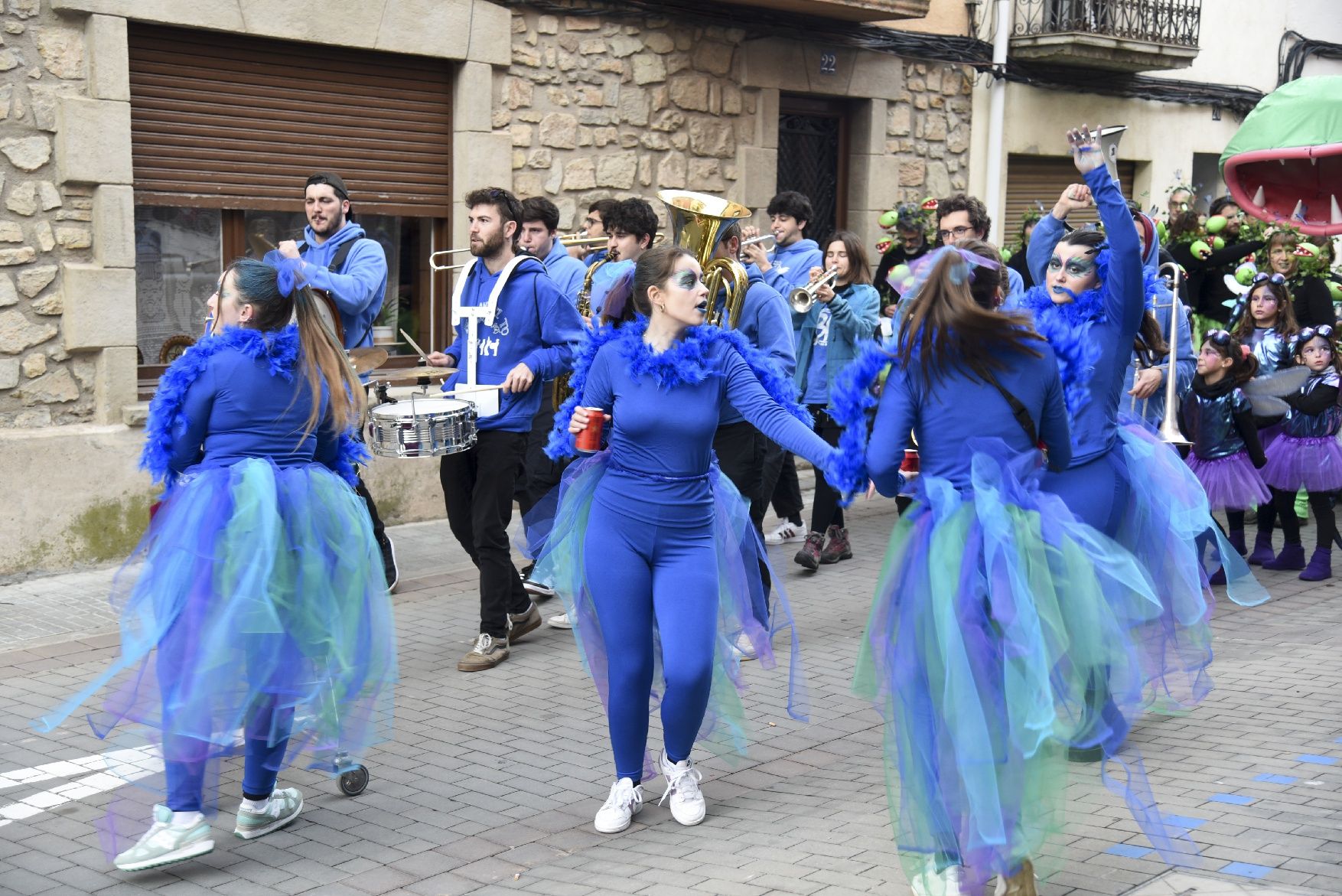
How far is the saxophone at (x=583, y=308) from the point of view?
7941 mm

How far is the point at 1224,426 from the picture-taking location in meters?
9.44

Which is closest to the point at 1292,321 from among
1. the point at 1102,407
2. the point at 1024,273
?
the point at 1024,273

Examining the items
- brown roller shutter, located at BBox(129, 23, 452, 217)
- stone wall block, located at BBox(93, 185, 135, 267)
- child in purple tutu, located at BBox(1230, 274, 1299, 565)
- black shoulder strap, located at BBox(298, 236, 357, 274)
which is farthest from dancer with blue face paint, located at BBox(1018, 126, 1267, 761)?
brown roller shutter, located at BBox(129, 23, 452, 217)

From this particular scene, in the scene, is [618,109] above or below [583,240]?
above

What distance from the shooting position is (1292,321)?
392 inches

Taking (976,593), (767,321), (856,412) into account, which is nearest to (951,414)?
(856,412)

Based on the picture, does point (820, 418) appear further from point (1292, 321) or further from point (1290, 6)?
point (1290, 6)

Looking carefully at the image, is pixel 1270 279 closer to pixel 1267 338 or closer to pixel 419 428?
pixel 1267 338

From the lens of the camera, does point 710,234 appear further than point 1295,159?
No

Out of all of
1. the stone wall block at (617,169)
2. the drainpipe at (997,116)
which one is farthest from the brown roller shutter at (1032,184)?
the stone wall block at (617,169)

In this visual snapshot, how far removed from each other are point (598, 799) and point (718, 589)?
2.97 ft

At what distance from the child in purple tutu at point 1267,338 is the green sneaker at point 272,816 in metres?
6.89

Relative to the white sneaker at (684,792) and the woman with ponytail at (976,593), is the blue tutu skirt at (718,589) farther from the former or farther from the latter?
the woman with ponytail at (976,593)

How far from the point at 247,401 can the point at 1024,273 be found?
7472mm
